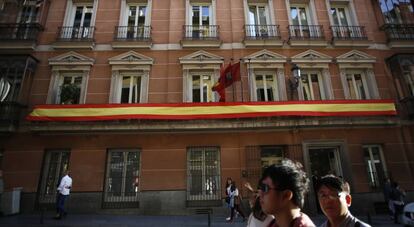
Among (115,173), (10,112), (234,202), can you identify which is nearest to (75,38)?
(10,112)

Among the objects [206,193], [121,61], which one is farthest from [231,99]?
[121,61]

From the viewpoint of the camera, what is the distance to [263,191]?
2.00m

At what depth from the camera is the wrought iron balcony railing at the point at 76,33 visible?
1317 cm

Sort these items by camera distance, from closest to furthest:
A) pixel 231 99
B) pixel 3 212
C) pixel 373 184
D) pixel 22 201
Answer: pixel 3 212 → pixel 22 201 → pixel 373 184 → pixel 231 99

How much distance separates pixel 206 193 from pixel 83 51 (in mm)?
9630

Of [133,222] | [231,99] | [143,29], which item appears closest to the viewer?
[133,222]

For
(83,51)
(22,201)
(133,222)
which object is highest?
(83,51)

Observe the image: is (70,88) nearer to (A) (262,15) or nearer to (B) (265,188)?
(A) (262,15)

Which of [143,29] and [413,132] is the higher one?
[143,29]

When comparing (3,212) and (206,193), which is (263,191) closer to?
(206,193)

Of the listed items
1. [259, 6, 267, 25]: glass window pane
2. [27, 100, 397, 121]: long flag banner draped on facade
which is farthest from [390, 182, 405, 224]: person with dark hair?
[259, 6, 267, 25]: glass window pane

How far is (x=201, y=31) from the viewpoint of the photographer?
13602 millimetres

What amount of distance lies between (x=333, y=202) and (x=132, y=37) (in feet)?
43.7

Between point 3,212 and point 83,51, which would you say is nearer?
point 3,212
